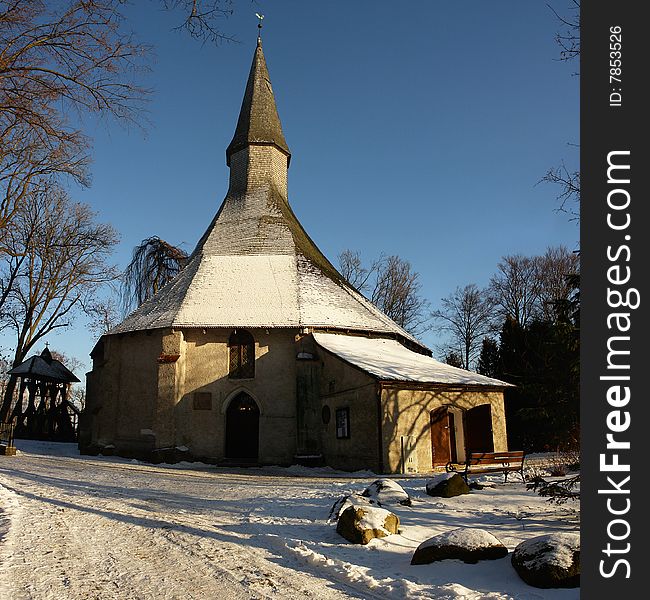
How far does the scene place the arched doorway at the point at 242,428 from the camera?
22250 mm

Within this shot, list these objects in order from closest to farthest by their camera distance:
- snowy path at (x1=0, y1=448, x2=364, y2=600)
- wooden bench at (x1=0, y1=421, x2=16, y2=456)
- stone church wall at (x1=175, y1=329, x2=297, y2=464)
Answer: snowy path at (x1=0, y1=448, x2=364, y2=600)
wooden bench at (x1=0, y1=421, x2=16, y2=456)
stone church wall at (x1=175, y1=329, x2=297, y2=464)

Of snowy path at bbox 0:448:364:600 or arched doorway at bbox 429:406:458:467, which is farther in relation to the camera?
arched doorway at bbox 429:406:458:467

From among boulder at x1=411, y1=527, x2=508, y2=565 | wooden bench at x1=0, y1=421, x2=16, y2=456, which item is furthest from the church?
boulder at x1=411, y1=527, x2=508, y2=565

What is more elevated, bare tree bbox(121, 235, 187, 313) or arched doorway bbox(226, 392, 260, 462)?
bare tree bbox(121, 235, 187, 313)

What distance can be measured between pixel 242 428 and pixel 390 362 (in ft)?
21.5

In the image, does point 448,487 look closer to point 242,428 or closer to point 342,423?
point 342,423

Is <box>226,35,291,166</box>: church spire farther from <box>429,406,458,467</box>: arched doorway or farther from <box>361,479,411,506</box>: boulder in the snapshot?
<box>361,479,411,506</box>: boulder

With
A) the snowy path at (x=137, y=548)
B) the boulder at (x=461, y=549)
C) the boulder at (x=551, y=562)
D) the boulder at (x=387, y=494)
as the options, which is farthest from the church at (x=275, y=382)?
the boulder at (x=551, y=562)

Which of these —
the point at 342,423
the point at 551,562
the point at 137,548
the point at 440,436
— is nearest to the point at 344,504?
the point at 137,548

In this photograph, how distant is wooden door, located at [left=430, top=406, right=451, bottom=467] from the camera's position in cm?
1921

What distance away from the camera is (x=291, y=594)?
5703 millimetres

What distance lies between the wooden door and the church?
0.03m

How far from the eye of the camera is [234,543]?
7715 millimetres

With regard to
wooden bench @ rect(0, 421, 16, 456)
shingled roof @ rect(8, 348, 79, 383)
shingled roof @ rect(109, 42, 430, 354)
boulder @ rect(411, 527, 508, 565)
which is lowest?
wooden bench @ rect(0, 421, 16, 456)
